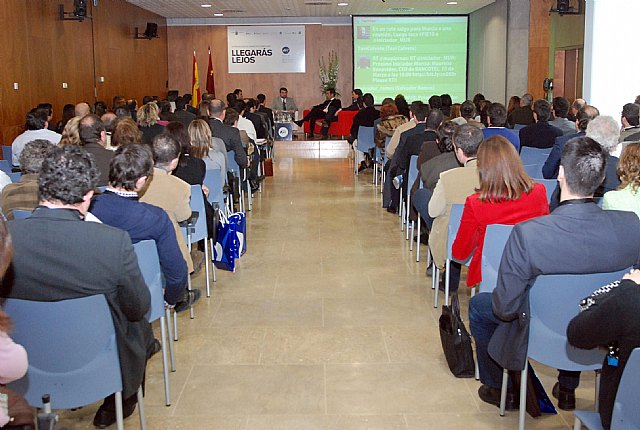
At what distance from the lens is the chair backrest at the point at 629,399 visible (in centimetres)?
192

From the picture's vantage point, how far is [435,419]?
360 centimetres

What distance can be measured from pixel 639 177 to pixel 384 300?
229 cm

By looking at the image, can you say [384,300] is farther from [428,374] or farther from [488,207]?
[488,207]

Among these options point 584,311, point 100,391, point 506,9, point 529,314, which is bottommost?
point 100,391

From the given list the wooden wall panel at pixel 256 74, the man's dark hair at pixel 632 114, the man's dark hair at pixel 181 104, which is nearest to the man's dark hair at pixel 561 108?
the man's dark hair at pixel 632 114

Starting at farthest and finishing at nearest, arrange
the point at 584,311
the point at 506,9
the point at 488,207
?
the point at 506,9 < the point at 488,207 < the point at 584,311

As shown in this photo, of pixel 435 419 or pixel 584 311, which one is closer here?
pixel 584 311

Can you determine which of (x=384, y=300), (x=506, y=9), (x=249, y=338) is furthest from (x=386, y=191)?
(x=506, y=9)

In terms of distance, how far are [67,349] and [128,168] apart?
3.95 feet

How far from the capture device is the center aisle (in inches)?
144

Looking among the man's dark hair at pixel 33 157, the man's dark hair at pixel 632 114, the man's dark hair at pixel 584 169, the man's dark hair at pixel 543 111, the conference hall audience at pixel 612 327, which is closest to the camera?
the conference hall audience at pixel 612 327

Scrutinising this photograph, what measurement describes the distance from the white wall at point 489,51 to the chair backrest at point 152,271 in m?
14.1

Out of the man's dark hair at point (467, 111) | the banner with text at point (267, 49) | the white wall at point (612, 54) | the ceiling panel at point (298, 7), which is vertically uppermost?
the ceiling panel at point (298, 7)

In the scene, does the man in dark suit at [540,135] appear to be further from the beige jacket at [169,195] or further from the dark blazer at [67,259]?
the dark blazer at [67,259]
